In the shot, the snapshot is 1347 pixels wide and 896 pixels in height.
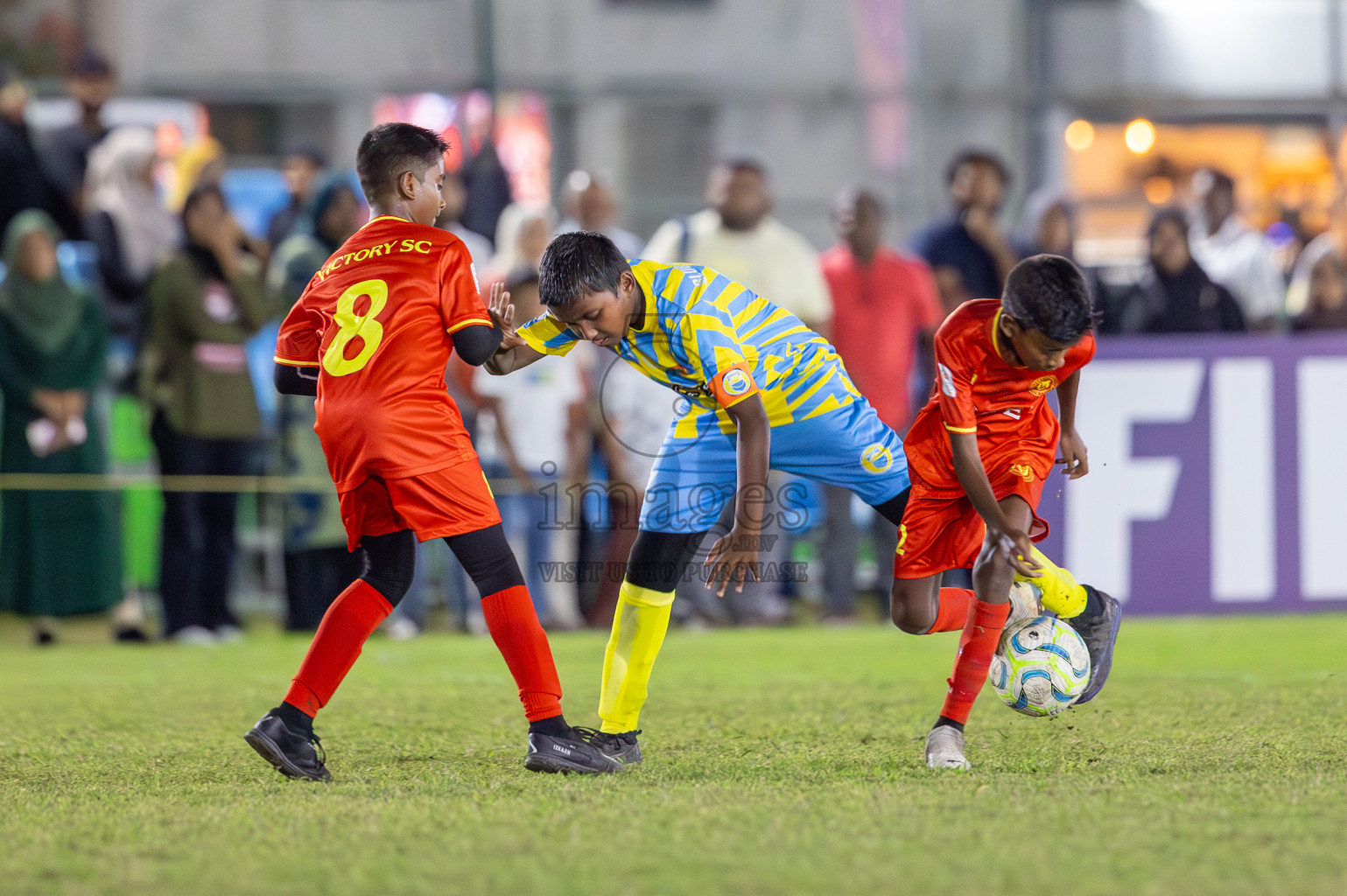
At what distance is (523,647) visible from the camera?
4.82m

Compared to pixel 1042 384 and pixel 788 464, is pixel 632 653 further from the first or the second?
pixel 1042 384

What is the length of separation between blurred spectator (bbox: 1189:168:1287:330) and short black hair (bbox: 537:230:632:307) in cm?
664

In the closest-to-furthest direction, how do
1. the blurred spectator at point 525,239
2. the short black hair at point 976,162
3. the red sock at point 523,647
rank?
the red sock at point 523,647, the blurred spectator at point 525,239, the short black hair at point 976,162

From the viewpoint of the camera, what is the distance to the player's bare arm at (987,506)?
15.5 feet

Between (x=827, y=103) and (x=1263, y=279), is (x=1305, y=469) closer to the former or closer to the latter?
(x=1263, y=279)

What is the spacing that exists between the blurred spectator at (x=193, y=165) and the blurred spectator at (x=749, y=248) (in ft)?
9.32

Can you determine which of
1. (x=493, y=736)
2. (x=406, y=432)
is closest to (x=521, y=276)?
(x=493, y=736)

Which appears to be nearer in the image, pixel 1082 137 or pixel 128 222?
pixel 128 222

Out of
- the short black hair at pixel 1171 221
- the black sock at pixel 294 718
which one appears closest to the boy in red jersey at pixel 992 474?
the black sock at pixel 294 718

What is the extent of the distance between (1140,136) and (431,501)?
34.7 feet

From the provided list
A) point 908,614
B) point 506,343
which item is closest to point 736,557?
point 908,614

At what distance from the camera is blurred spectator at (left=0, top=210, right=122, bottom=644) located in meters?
9.63

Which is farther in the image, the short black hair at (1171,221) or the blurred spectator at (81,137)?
the blurred spectator at (81,137)

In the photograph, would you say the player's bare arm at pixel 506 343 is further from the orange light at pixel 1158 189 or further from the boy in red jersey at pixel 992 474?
the orange light at pixel 1158 189
